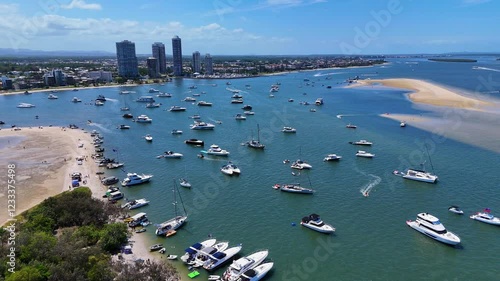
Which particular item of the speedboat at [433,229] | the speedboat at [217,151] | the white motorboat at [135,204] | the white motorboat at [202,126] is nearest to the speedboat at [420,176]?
the speedboat at [433,229]

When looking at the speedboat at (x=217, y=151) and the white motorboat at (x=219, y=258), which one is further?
the speedboat at (x=217, y=151)

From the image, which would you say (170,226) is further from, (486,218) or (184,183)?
(486,218)

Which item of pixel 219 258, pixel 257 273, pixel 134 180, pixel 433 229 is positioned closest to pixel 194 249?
pixel 219 258

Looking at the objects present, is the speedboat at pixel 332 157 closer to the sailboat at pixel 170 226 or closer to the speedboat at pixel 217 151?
the speedboat at pixel 217 151

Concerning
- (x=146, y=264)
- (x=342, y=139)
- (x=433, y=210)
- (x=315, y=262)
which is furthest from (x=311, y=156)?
(x=146, y=264)

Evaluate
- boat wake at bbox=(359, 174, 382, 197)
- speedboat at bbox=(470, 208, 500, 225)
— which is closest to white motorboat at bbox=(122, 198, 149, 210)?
boat wake at bbox=(359, 174, 382, 197)

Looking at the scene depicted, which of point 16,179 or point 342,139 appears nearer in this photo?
point 16,179

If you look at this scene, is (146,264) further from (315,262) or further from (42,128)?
(42,128)
